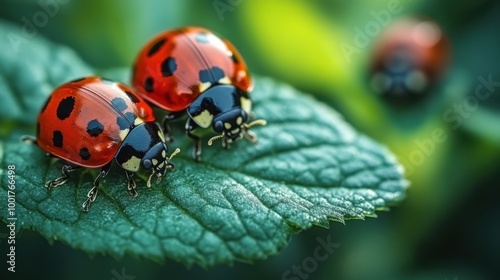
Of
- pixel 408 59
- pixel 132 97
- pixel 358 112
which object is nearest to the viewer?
pixel 132 97

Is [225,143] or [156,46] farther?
[156,46]

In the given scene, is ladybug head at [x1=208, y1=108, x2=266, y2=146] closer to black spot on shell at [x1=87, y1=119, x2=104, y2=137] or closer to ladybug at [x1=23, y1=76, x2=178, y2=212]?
ladybug at [x1=23, y1=76, x2=178, y2=212]

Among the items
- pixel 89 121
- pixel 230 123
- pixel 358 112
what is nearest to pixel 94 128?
pixel 89 121

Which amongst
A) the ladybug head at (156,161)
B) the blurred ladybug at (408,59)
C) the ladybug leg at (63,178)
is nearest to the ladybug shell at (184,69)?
the ladybug head at (156,161)

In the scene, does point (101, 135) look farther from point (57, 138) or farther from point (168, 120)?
point (168, 120)

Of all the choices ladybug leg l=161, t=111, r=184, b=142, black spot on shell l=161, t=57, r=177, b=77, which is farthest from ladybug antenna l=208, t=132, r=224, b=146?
black spot on shell l=161, t=57, r=177, b=77

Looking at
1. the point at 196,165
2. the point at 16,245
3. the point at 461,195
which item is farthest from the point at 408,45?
the point at 16,245
